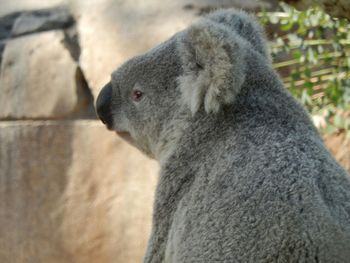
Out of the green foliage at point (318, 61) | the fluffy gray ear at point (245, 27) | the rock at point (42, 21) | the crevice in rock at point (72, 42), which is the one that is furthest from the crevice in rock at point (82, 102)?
the fluffy gray ear at point (245, 27)

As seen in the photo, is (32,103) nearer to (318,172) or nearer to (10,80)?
(10,80)

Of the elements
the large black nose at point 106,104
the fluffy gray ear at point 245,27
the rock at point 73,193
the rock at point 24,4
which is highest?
the fluffy gray ear at point 245,27

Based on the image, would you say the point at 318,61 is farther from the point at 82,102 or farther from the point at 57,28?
the point at 57,28

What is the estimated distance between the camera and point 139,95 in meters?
2.06

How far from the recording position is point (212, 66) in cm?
176

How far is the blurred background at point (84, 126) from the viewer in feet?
14.0

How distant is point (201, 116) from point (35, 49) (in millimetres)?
2826

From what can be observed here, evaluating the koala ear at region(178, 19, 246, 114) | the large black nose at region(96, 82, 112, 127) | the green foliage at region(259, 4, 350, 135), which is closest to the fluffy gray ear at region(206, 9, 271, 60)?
the koala ear at region(178, 19, 246, 114)

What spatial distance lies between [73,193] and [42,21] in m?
1.12

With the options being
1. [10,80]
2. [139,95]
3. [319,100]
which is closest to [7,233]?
[10,80]

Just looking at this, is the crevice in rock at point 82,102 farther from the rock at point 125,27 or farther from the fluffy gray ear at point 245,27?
the fluffy gray ear at point 245,27

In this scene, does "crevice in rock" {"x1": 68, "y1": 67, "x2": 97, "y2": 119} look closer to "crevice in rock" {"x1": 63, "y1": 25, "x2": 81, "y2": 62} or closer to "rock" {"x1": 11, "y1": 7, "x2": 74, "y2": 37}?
"crevice in rock" {"x1": 63, "y1": 25, "x2": 81, "y2": 62}

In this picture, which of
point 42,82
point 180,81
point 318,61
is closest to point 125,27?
point 42,82

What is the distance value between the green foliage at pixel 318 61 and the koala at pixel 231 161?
1955 millimetres
